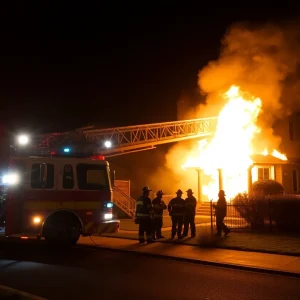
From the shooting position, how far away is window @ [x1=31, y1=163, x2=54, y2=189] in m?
10.3

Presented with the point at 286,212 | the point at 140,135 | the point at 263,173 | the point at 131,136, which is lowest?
the point at 286,212

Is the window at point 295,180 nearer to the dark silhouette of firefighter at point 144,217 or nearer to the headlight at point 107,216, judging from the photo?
the dark silhouette of firefighter at point 144,217

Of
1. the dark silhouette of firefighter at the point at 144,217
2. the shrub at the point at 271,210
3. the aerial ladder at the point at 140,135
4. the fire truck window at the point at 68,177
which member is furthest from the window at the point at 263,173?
the fire truck window at the point at 68,177

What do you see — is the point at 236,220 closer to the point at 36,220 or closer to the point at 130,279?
the point at 36,220

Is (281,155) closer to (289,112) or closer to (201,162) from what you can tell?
(289,112)

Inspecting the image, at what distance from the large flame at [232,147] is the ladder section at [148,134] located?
1033 mm

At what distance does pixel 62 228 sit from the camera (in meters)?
10.6

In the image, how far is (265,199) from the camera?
14086mm

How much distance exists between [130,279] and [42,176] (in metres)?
4.21

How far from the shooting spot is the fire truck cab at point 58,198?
33.1 feet

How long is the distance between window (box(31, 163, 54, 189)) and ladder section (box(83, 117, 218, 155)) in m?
8.76

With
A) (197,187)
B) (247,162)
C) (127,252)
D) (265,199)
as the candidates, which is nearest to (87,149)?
(127,252)

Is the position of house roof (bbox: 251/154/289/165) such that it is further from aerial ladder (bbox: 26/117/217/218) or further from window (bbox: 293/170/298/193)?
aerial ladder (bbox: 26/117/217/218)

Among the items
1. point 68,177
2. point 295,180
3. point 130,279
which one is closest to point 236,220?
point 68,177
